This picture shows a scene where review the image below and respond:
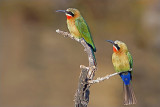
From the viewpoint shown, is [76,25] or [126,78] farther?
[76,25]

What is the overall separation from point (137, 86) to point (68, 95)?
1.65m

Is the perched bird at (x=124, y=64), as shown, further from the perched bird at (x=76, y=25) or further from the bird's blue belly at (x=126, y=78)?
the perched bird at (x=76, y=25)

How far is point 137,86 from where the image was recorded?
8.91 metres

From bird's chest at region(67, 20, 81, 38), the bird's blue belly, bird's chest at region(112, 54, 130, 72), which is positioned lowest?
the bird's blue belly

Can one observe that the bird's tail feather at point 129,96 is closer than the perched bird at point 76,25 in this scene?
Yes

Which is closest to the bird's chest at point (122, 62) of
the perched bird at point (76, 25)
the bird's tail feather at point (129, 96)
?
the bird's tail feather at point (129, 96)

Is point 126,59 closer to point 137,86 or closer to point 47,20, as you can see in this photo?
point 137,86

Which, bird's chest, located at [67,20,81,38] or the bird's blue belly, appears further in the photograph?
bird's chest, located at [67,20,81,38]

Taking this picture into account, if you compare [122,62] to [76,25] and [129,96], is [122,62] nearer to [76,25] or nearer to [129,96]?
[129,96]

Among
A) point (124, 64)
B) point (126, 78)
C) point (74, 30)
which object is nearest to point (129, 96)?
point (126, 78)

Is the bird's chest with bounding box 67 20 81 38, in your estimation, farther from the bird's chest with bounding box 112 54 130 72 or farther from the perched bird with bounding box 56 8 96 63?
the bird's chest with bounding box 112 54 130 72

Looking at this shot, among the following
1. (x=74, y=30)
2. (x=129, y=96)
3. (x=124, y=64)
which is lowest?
(x=129, y=96)

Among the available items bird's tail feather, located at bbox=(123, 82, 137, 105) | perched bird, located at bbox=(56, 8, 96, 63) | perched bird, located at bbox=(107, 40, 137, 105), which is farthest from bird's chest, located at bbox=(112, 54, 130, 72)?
perched bird, located at bbox=(56, 8, 96, 63)

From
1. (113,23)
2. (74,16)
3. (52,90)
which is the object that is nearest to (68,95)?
(52,90)
